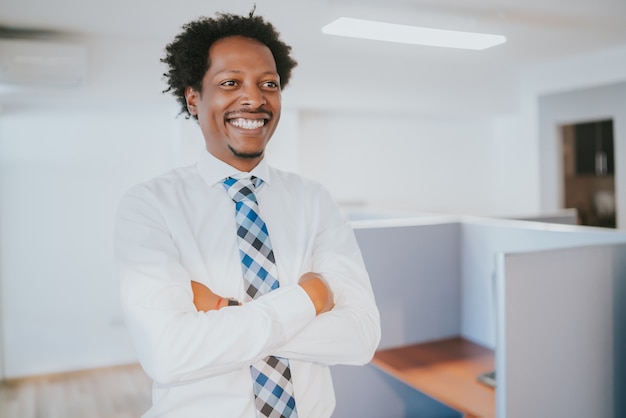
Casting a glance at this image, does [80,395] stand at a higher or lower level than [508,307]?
lower

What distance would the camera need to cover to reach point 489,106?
535 cm

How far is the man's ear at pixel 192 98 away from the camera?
4.59 feet

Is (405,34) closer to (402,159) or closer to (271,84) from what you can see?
(271,84)

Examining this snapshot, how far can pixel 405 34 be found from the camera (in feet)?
8.95

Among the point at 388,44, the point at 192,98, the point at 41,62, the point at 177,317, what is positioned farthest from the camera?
the point at 388,44

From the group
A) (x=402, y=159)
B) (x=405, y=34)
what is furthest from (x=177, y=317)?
(x=402, y=159)

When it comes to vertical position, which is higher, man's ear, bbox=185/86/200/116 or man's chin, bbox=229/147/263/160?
man's ear, bbox=185/86/200/116

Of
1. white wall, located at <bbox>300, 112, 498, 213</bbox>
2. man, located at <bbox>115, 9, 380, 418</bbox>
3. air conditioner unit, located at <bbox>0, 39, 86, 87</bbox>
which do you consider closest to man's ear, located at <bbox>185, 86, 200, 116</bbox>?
man, located at <bbox>115, 9, 380, 418</bbox>

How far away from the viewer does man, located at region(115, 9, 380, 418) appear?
1.10 m

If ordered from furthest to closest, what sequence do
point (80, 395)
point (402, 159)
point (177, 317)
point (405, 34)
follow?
1. point (402, 159)
2. point (80, 395)
3. point (405, 34)
4. point (177, 317)

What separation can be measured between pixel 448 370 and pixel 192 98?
1563 millimetres

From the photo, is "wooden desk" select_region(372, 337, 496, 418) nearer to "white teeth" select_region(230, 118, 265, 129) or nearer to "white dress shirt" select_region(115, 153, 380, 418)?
"white dress shirt" select_region(115, 153, 380, 418)

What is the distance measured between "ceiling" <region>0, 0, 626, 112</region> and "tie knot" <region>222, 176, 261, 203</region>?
0.81 meters

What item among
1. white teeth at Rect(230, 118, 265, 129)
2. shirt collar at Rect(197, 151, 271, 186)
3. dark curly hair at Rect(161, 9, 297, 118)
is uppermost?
dark curly hair at Rect(161, 9, 297, 118)
